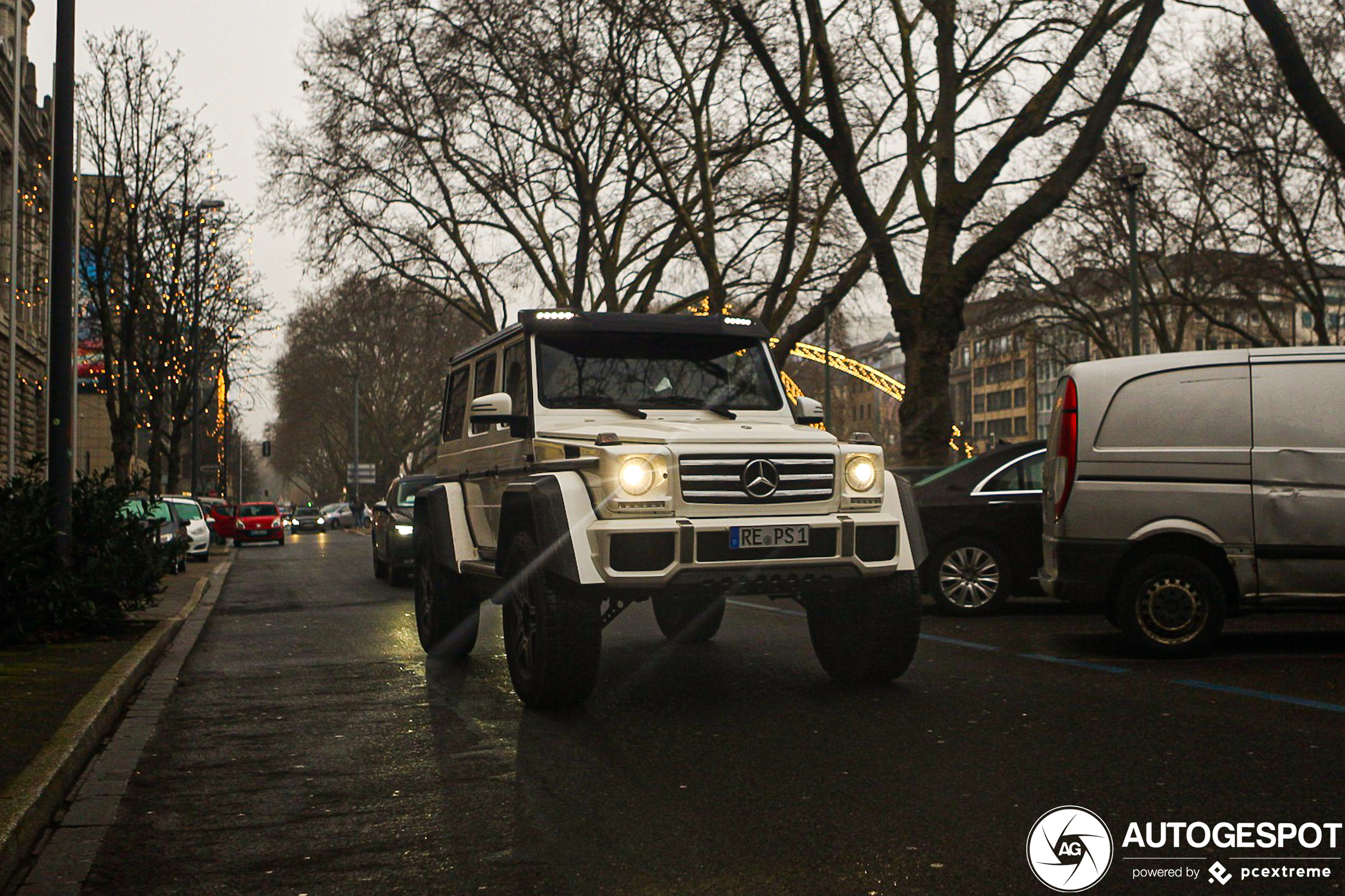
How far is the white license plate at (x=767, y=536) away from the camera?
7.75 m

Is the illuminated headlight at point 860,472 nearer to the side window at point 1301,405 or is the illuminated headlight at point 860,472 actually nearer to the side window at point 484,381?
the side window at point 484,381

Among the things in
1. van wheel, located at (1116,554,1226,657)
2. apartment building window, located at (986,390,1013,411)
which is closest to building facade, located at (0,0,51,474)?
van wheel, located at (1116,554,1226,657)

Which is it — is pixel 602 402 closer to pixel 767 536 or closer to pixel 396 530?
pixel 767 536

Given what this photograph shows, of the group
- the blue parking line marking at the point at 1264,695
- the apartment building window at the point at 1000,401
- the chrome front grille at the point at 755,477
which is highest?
the apartment building window at the point at 1000,401

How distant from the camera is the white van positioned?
9727 millimetres

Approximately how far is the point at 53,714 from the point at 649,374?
12.5 ft

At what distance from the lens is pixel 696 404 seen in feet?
29.6

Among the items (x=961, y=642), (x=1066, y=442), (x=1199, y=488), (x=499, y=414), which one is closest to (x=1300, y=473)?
(x=1199, y=488)

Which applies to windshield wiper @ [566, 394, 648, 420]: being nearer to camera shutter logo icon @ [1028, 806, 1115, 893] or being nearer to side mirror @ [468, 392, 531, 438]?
side mirror @ [468, 392, 531, 438]

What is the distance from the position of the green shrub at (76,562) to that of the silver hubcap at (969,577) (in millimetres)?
6935

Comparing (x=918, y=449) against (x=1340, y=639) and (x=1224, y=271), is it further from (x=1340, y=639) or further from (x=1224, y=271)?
(x=1224, y=271)

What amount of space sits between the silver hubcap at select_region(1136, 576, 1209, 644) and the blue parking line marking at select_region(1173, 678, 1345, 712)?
3.43ft

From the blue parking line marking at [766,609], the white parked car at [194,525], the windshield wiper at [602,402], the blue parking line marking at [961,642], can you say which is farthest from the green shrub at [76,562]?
the white parked car at [194,525]

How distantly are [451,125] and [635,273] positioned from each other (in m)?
7.36
